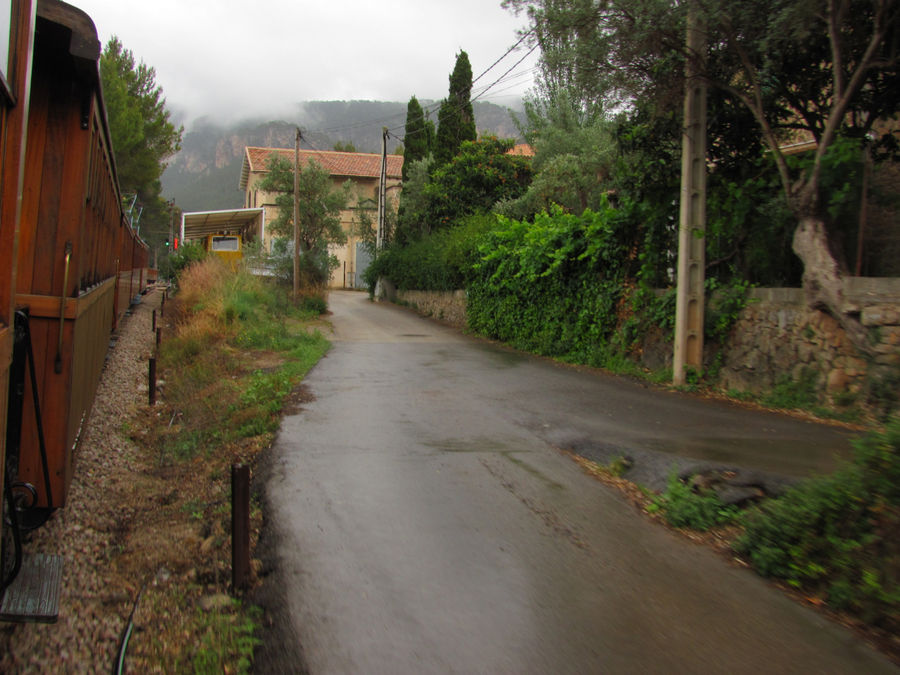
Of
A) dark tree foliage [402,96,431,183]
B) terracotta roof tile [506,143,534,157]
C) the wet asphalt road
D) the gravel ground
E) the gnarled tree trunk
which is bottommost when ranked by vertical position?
the gravel ground

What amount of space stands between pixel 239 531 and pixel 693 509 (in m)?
3.22

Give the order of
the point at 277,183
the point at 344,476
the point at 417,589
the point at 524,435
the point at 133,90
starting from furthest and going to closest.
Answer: the point at 133,90 → the point at 277,183 → the point at 524,435 → the point at 344,476 → the point at 417,589

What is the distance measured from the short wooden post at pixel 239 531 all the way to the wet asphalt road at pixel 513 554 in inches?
10.2

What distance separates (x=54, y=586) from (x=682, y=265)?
909 cm

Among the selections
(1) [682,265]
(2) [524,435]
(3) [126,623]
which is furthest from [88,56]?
(1) [682,265]

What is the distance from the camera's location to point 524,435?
7824mm

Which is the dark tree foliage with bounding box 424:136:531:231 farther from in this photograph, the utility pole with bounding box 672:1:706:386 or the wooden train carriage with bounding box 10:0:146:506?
the wooden train carriage with bounding box 10:0:146:506

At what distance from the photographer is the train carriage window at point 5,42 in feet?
8.11

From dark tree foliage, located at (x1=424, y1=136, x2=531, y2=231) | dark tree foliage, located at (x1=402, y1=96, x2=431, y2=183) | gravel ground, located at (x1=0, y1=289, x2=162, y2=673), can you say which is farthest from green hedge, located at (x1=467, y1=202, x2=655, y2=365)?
dark tree foliage, located at (x1=402, y1=96, x2=431, y2=183)

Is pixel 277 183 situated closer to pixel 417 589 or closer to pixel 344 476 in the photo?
pixel 344 476

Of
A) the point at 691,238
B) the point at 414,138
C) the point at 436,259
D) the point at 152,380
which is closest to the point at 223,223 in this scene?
the point at 414,138

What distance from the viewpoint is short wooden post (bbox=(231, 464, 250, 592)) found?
4004 mm

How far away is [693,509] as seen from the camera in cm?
506

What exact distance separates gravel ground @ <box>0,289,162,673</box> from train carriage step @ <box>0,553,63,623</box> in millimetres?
256
